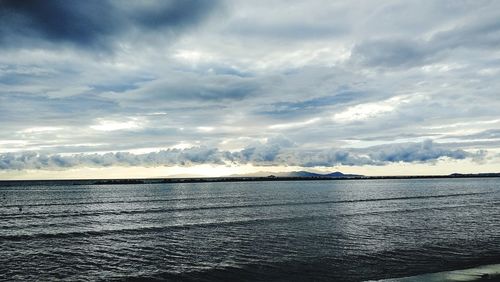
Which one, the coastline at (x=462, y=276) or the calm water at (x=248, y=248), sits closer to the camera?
the coastline at (x=462, y=276)

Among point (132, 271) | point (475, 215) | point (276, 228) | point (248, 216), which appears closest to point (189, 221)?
point (248, 216)

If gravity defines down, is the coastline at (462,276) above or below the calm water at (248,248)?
above

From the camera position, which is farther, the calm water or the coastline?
the calm water

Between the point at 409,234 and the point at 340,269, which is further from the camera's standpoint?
the point at 409,234

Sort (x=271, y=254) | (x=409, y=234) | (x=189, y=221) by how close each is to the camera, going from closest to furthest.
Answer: (x=271, y=254) < (x=409, y=234) < (x=189, y=221)

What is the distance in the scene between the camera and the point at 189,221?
56062 mm

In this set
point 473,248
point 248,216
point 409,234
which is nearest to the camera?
point 473,248

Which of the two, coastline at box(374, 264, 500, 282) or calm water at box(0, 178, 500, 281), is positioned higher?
coastline at box(374, 264, 500, 282)

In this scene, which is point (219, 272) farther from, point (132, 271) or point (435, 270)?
point (435, 270)

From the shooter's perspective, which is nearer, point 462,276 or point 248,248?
point 462,276

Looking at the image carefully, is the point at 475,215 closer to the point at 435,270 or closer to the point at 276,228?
the point at 276,228

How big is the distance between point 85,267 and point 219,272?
10.0m

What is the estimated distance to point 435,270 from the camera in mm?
26000

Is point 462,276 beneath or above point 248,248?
above
